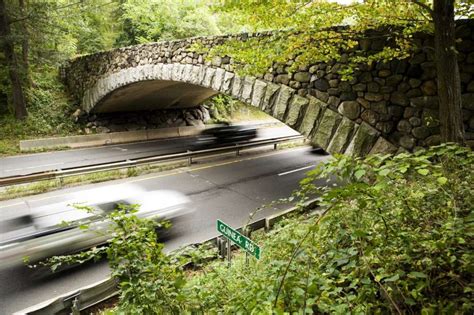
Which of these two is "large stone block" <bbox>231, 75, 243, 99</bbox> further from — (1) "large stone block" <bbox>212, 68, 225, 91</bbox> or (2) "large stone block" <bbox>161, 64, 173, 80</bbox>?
(2) "large stone block" <bbox>161, 64, 173, 80</bbox>

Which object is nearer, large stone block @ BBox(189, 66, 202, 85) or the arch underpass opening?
large stone block @ BBox(189, 66, 202, 85)

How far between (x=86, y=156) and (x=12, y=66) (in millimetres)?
5573

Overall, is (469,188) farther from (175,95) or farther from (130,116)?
(130,116)

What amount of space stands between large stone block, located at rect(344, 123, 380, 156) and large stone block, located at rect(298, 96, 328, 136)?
0.93m

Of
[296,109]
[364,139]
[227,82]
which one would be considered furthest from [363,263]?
[227,82]

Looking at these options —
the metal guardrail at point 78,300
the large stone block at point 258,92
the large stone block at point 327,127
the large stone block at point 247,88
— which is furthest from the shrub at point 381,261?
the large stone block at point 247,88

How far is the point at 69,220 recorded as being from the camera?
749 centimetres

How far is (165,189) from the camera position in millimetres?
9812

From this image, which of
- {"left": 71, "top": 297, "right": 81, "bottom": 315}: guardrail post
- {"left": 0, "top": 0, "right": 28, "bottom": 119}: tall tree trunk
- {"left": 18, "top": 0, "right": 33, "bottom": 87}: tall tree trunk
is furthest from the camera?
{"left": 18, "top": 0, "right": 33, "bottom": 87}: tall tree trunk

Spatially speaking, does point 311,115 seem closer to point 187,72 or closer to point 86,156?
point 187,72

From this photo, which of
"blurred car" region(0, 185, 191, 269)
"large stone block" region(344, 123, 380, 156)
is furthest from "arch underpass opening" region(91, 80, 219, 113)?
"large stone block" region(344, 123, 380, 156)

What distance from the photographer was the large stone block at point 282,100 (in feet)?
22.8

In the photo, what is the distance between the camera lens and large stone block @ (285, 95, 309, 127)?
661 centimetres

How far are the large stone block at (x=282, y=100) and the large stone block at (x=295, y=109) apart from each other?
0.41 feet
